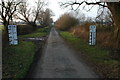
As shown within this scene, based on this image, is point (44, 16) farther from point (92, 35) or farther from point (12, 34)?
point (92, 35)

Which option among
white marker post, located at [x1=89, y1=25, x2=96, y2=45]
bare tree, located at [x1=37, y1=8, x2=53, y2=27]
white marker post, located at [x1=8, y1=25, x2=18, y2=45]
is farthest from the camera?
bare tree, located at [x1=37, y1=8, x2=53, y2=27]

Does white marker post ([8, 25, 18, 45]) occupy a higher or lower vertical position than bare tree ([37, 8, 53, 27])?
A: lower

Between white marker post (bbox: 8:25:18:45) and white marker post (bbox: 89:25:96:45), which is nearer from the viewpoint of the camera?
white marker post (bbox: 8:25:18:45)

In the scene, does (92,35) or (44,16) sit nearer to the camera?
(92,35)

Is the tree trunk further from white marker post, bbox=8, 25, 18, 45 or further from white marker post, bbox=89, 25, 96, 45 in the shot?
white marker post, bbox=8, 25, 18, 45

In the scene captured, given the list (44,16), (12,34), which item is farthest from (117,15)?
(44,16)

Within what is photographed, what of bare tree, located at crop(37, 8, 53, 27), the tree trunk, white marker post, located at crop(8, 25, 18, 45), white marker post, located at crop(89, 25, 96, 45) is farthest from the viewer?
bare tree, located at crop(37, 8, 53, 27)

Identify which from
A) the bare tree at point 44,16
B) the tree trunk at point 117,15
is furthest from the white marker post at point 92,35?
the bare tree at point 44,16

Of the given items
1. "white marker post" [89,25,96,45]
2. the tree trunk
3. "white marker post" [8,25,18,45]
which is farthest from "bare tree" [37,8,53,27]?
the tree trunk

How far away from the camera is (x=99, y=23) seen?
16.9m

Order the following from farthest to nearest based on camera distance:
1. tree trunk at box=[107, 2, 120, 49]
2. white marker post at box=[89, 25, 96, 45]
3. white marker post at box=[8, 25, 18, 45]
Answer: white marker post at box=[89, 25, 96, 45], white marker post at box=[8, 25, 18, 45], tree trunk at box=[107, 2, 120, 49]

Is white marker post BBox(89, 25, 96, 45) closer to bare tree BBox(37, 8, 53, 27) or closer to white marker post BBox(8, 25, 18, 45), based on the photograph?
white marker post BBox(8, 25, 18, 45)

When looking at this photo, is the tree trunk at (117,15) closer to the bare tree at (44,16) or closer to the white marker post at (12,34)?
the white marker post at (12,34)

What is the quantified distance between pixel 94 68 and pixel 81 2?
28.1ft
